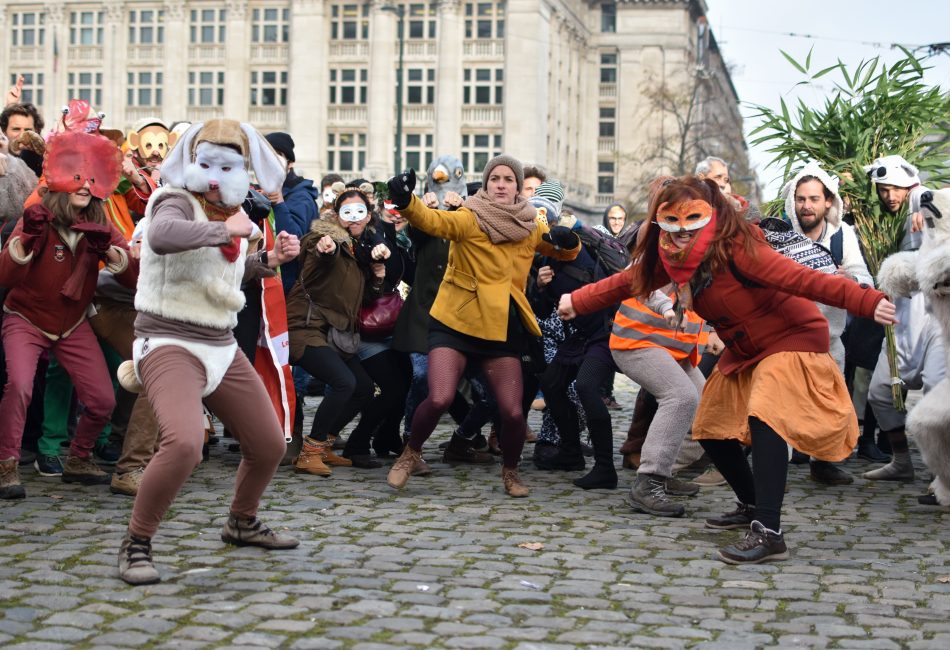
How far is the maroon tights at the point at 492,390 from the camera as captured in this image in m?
8.36

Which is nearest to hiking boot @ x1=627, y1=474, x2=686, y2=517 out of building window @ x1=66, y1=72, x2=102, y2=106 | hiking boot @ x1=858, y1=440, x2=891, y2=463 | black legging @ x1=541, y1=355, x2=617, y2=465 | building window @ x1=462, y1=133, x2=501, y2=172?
black legging @ x1=541, y1=355, x2=617, y2=465

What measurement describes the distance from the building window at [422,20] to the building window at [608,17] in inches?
509

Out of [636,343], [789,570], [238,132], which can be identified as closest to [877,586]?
[789,570]

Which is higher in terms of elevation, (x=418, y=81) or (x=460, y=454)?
(x=418, y=81)

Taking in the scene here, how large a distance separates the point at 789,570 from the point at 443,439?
545 cm

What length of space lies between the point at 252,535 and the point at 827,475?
14.6 ft

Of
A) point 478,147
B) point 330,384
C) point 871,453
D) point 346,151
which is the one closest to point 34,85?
point 346,151

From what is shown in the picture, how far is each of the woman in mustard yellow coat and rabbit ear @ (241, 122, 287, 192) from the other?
66.7 inches

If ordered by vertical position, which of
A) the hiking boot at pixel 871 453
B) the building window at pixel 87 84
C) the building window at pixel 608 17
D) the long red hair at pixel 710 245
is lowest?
the hiking boot at pixel 871 453

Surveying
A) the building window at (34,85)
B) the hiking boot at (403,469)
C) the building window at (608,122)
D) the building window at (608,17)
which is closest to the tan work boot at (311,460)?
the hiking boot at (403,469)

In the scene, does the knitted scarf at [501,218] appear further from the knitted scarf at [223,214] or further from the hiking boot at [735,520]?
the knitted scarf at [223,214]

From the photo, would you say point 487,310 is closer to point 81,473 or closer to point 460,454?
point 460,454

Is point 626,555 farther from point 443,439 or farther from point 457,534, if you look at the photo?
point 443,439

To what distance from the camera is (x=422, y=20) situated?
75.9 meters
